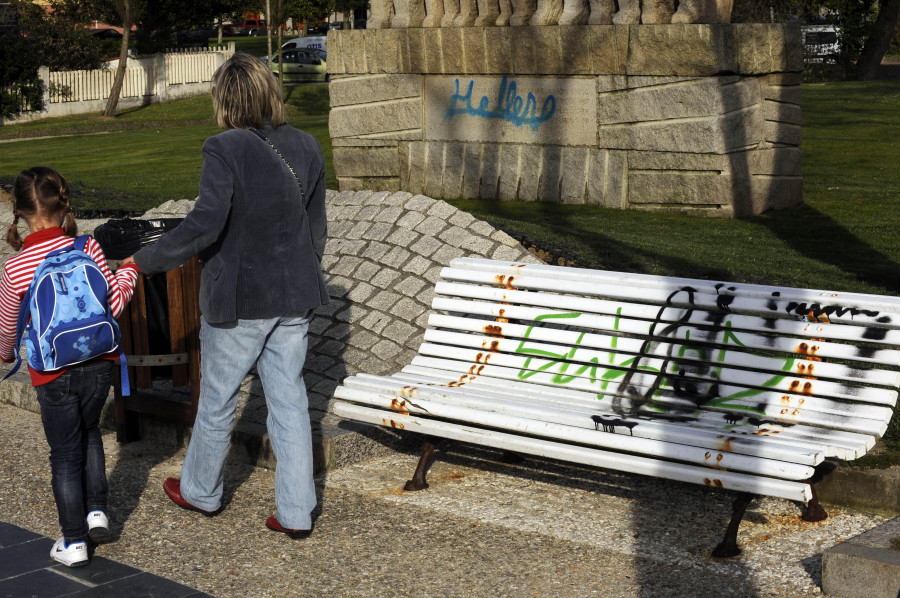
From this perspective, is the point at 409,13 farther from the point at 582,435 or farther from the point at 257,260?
the point at 582,435

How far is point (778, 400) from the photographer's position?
441 cm

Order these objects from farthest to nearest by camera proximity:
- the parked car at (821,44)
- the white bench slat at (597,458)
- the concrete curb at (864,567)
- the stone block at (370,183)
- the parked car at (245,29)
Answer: the parked car at (245,29) → the parked car at (821,44) → the stone block at (370,183) → the white bench slat at (597,458) → the concrete curb at (864,567)

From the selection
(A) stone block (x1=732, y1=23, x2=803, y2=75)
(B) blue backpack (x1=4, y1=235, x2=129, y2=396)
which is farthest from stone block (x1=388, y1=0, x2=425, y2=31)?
(B) blue backpack (x1=4, y1=235, x2=129, y2=396)

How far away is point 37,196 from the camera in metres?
4.18

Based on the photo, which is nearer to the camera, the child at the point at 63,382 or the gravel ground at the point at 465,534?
the gravel ground at the point at 465,534

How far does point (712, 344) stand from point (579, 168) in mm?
6151

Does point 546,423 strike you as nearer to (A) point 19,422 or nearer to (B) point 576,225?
(A) point 19,422

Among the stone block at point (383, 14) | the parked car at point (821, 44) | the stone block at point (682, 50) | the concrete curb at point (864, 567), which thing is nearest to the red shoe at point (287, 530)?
the concrete curb at point (864, 567)

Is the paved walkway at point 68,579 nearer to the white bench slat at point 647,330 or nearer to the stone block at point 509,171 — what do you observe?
the white bench slat at point 647,330

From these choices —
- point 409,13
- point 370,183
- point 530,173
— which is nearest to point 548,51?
point 530,173

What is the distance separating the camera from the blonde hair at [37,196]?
4.17 meters

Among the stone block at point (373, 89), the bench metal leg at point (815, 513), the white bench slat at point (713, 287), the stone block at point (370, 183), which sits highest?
the stone block at point (373, 89)

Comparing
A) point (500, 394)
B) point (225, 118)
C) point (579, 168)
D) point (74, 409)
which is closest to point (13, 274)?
point (74, 409)

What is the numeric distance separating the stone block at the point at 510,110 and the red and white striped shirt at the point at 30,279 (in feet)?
22.5
